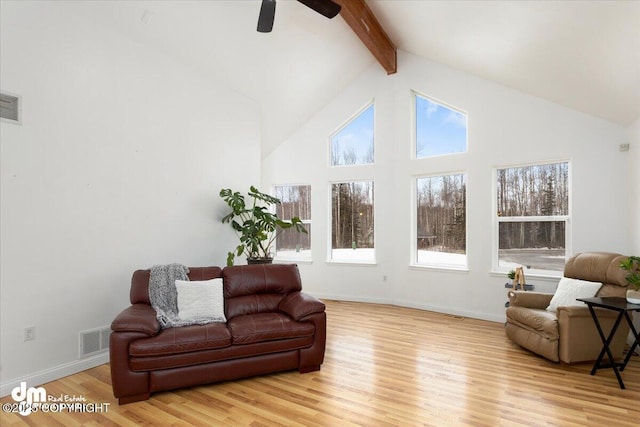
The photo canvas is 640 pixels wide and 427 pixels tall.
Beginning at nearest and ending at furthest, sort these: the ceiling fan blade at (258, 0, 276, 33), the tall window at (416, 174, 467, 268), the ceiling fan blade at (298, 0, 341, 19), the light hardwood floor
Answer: the light hardwood floor, the ceiling fan blade at (258, 0, 276, 33), the ceiling fan blade at (298, 0, 341, 19), the tall window at (416, 174, 467, 268)

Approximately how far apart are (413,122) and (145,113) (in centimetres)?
395

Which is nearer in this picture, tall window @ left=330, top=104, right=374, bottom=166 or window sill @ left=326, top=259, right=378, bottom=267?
window sill @ left=326, top=259, right=378, bottom=267

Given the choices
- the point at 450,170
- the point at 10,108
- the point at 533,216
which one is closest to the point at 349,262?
the point at 450,170

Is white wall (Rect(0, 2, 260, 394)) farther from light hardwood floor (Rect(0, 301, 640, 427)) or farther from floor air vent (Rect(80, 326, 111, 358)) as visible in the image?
light hardwood floor (Rect(0, 301, 640, 427))

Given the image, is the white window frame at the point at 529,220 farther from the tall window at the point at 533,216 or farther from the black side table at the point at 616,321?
the black side table at the point at 616,321

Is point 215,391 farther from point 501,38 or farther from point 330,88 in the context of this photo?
point 330,88

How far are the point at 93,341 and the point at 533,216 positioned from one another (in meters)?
5.36

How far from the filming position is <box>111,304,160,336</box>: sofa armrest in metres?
2.73

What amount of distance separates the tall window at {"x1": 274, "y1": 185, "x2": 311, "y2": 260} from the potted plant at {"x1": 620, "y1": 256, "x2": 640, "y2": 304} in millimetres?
4554

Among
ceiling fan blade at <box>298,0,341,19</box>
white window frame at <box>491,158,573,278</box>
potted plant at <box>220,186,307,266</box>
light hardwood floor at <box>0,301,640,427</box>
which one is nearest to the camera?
light hardwood floor at <box>0,301,640,427</box>

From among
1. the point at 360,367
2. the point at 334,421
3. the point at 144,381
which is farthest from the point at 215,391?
the point at 360,367

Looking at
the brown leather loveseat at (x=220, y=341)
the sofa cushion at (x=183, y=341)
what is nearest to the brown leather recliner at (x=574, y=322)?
the brown leather loveseat at (x=220, y=341)

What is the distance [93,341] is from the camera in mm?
3426

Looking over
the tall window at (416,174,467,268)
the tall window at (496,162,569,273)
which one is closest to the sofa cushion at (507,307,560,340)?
the tall window at (496,162,569,273)
